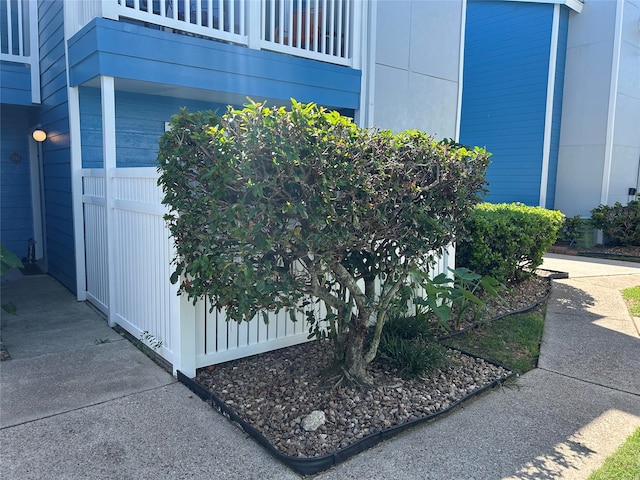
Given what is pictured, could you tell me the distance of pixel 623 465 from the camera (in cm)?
266

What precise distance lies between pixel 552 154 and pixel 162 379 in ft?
35.5

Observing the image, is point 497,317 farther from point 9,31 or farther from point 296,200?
point 9,31

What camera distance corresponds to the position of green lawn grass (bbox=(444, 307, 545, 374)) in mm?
4203

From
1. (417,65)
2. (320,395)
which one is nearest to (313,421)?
(320,395)

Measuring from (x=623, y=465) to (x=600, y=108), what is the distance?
10.4 m

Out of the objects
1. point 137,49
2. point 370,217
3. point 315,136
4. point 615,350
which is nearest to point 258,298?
point 370,217

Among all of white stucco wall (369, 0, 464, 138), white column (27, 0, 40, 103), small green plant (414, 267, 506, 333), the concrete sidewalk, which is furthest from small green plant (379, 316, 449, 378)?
white column (27, 0, 40, 103)

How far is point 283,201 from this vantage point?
108 inches

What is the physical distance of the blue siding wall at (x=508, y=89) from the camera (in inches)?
452

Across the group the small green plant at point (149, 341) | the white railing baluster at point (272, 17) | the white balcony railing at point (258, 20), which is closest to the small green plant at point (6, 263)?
the small green plant at point (149, 341)

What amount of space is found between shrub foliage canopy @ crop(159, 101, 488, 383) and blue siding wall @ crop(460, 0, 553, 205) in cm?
937

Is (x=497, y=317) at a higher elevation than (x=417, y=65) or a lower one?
lower

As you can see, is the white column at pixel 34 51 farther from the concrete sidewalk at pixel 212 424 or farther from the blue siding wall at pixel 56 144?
the concrete sidewalk at pixel 212 424

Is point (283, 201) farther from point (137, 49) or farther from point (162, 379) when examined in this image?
point (137, 49)
